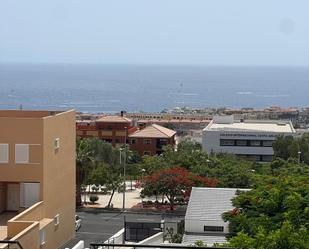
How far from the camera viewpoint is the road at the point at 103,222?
31641mm

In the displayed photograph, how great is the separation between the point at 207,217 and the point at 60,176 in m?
8.59

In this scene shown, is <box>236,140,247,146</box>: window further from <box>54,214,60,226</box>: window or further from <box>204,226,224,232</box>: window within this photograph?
<box>54,214,60,226</box>: window

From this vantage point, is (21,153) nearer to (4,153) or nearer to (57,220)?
(4,153)

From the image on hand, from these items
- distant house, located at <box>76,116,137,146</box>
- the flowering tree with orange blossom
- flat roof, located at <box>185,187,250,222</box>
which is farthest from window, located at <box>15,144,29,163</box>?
distant house, located at <box>76,116,137,146</box>

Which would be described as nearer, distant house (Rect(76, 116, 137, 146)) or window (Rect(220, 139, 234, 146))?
window (Rect(220, 139, 234, 146))

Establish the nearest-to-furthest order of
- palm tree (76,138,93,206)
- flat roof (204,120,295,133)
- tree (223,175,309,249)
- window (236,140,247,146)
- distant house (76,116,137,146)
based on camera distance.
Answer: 1. tree (223,175,309,249)
2. palm tree (76,138,93,206)
3. window (236,140,247,146)
4. flat roof (204,120,295,133)
5. distant house (76,116,137,146)

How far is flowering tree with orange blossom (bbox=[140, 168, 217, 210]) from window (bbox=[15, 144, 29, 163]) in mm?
19742

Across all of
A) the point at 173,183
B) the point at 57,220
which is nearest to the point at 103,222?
the point at 173,183

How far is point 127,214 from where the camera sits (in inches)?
1564

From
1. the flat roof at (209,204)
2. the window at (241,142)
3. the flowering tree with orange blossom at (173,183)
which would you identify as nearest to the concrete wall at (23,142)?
the flat roof at (209,204)

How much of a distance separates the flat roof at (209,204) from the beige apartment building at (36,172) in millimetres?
8189

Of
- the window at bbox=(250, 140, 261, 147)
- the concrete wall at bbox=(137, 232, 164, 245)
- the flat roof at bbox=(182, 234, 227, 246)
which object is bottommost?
the flat roof at bbox=(182, 234, 227, 246)

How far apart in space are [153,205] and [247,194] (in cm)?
1745

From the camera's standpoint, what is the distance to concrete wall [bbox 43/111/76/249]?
20328 mm
